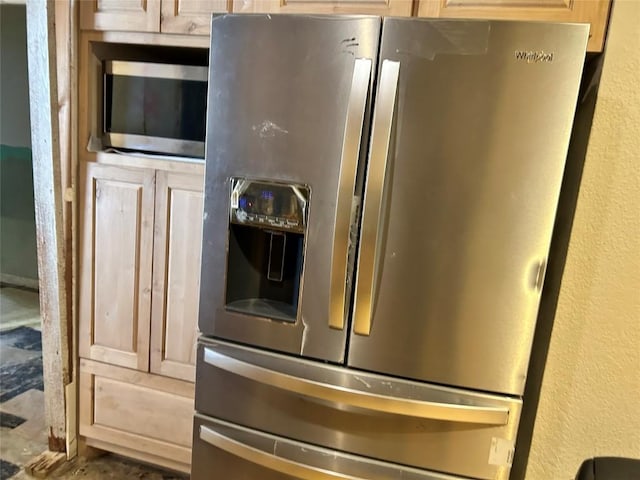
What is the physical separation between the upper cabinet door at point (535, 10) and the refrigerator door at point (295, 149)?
1.17ft

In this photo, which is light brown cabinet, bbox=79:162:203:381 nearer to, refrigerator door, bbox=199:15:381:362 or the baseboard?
refrigerator door, bbox=199:15:381:362

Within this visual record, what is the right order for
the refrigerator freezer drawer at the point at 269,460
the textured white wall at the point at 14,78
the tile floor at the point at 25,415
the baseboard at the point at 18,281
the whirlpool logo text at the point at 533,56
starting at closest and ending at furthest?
the whirlpool logo text at the point at 533,56, the refrigerator freezer drawer at the point at 269,460, the tile floor at the point at 25,415, the textured white wall at the point at 14,78, the baseboard at the point at 18,281

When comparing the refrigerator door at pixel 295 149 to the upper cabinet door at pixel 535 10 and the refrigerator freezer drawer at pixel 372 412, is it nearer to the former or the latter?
the refrigerator freezer drawer at pixel 372 412

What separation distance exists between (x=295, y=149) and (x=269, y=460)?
2.71ft

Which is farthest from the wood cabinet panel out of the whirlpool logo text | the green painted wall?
Answer: the green painted wall

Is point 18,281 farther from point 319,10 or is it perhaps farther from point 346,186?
point 346,186

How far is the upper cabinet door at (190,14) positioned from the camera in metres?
1.64

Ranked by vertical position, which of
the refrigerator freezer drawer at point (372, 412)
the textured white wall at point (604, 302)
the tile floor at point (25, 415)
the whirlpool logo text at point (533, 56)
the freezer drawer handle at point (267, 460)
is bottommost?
the tile floor at point (25, 415)

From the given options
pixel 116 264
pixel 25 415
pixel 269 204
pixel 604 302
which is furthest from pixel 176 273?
pixel 604 302

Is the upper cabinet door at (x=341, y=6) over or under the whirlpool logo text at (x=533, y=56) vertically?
over

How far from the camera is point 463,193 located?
1.22m

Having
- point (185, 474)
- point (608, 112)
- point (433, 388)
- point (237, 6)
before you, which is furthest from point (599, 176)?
point (185, 474)

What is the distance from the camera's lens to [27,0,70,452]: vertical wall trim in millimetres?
1797

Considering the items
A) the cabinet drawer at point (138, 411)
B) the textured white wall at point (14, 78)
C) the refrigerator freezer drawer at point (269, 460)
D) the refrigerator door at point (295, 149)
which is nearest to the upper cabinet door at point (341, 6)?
the refrigerator door at point (295, 149)
